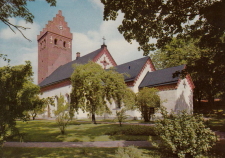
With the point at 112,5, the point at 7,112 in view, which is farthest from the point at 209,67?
the point at 7,112

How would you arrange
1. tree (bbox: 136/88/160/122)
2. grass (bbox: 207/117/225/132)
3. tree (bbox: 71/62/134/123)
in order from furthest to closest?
tree (bbox: 136/88/160/122), tree (bbox: 71/62/134/123), grass (bbox: 207/117/225/132)

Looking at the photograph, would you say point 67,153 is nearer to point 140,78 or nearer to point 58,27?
point 140,78

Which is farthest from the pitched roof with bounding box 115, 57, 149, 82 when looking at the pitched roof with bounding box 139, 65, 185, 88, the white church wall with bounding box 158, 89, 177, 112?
the white church wall with bounding box 158, 89, 177, 112

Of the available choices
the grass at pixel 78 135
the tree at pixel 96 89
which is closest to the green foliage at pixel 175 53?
the tree at pixel 96 89

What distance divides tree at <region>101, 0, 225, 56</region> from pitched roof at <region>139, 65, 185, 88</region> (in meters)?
13.7

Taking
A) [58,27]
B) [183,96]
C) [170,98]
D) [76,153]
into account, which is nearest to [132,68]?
[170,98]

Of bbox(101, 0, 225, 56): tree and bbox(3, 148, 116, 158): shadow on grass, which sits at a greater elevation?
bbox(101, 0, 225, 56): tree

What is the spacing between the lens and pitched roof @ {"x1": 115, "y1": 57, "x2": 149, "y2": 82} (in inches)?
1127

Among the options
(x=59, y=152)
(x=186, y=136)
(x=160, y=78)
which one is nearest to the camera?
(x=186, y=136)

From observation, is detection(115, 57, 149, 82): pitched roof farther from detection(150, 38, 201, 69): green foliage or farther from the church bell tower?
→ the church bell tower

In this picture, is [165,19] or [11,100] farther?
[165,19]

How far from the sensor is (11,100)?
593cm

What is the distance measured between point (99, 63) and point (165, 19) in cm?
2266

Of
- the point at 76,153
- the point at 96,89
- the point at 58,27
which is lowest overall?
the point at 76,153
